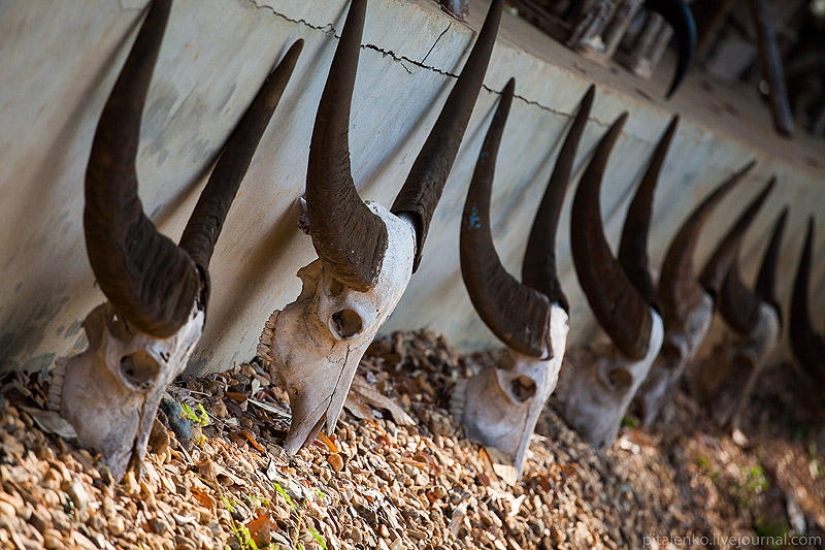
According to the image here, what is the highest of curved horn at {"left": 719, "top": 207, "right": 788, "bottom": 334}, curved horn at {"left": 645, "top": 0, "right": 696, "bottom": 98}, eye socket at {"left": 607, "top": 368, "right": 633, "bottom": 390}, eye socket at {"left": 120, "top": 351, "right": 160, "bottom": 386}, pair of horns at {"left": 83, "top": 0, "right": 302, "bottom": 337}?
curved horn at {"left": 645, "top": 0, "right": 696, "bottom": 98}

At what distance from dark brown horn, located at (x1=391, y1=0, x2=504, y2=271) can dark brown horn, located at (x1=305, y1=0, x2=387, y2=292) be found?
0.32m

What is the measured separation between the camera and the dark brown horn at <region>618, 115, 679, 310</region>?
502 cm

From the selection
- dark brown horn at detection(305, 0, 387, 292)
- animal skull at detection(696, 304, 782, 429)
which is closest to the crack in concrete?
dark brown horn at detection(305, 0, 387, 292)

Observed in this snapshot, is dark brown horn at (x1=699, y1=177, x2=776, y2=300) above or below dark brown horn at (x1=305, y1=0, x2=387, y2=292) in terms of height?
below

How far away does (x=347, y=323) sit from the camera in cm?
318

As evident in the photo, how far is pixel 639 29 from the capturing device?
6.43 m

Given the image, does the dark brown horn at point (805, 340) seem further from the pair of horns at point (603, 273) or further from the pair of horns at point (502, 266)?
the pair of horns at point (502, 266)

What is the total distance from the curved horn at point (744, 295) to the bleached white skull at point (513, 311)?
2.14m

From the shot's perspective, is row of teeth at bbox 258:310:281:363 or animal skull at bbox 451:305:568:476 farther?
animal skull at bbox 451:305:568:476

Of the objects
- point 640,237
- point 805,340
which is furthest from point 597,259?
point 805,340

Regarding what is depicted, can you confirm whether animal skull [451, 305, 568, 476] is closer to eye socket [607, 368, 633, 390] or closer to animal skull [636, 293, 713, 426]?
eye socket [607, 368, 633, 390]

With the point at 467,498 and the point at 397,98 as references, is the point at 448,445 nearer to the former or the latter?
the point at 467,498

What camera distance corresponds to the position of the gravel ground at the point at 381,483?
2.53 meters

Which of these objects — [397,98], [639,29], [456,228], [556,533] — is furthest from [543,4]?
[556,533]
